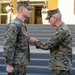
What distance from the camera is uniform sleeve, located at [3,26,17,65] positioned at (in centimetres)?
425

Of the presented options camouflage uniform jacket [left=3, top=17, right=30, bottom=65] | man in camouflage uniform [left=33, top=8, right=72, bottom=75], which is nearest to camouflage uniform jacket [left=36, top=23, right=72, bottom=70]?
man in camouflage uniform [left=33, top=8, right=72, bottom=75]

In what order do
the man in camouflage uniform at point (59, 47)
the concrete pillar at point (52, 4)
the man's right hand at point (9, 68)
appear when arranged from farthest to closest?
the concrete pillar at point (52, 4) < the man in camouflage uniform at point (59, 47) < the man's right hand at point (9, 68)

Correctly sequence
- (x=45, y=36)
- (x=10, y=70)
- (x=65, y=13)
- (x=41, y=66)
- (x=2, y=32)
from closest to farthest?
(x=10, y=70), (x=41, y=66), (x=45, y=36), (x=2, y=32), (x=65, y=13)

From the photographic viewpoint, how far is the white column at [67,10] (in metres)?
18.5

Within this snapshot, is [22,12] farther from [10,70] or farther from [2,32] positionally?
[2,32]

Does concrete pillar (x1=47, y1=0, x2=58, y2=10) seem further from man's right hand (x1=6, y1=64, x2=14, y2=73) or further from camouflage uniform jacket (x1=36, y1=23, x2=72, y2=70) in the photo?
man's right hand (x1=6, y1=64, x2=14, y2=73)

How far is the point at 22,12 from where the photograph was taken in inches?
172

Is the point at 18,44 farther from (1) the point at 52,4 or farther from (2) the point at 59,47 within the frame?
(1) the point at 52,4

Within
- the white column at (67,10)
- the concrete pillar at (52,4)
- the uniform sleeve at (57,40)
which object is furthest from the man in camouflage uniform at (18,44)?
the concrete pillar at (52,4)

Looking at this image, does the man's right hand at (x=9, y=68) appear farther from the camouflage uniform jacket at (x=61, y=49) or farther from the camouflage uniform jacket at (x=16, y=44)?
the camouflage uniform jacket at (x=61, y=49)

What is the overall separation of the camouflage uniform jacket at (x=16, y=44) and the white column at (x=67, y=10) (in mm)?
14245

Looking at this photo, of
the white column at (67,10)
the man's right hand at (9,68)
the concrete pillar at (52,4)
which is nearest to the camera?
the man's right hand at (9,68)

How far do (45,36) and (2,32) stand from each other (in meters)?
2.17

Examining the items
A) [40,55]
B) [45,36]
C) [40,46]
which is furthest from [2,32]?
[40,46]
